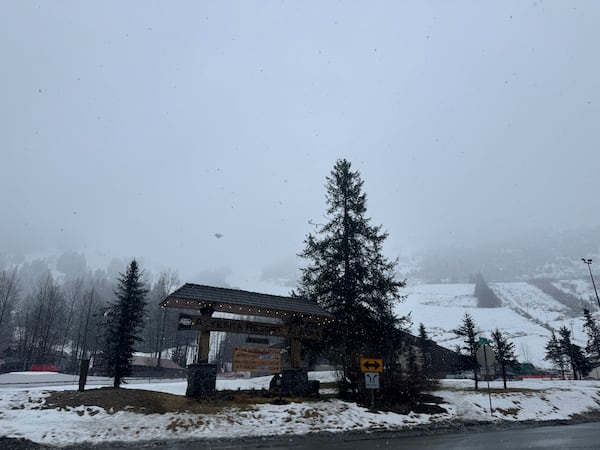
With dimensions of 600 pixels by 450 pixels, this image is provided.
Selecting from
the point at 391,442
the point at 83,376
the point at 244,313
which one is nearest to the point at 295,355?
the point at 244,313

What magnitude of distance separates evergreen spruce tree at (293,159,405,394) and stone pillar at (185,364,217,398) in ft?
27.9

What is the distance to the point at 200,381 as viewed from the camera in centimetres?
1912

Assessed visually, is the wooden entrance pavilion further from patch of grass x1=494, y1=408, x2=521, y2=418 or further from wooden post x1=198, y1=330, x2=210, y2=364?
patch of grass x1=494, y1=408, x2=521, y2=418

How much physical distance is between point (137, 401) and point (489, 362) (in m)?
16.4

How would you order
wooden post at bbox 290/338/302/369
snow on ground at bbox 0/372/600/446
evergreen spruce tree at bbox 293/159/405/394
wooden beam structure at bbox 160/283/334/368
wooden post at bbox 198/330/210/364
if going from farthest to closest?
evergreen spruce tree at bbox 293/159/405/394
wooden post at bbox 290/338/302/369
wooden beam structure at bbox 160/283/334/368
wooden post at bbox 198/330/210/364
snow on ground at bbox 0/372/600/446

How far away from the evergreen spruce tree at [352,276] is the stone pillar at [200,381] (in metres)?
8.51

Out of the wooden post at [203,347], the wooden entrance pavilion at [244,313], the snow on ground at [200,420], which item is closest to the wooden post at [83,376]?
the snow on ground at [200,420]

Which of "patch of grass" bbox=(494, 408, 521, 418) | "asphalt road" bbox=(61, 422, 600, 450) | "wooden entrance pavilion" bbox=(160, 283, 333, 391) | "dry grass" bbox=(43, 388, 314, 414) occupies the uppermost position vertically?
"wooden entrance pavilion" bbox=(160, 283, 333, 391)

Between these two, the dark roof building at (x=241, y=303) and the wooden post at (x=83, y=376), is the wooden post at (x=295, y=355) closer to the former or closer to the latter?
the dark roof building at (x=241, y=303)

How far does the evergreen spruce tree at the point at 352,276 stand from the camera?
27922 millimetres

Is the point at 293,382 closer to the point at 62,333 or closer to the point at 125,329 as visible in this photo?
the point at 125,329

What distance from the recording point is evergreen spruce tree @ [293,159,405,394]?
2792cm

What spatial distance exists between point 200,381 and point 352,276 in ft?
44.6

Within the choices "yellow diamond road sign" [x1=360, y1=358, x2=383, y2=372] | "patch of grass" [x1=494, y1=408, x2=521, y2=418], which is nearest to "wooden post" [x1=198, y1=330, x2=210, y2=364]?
"yellow diamond road sign" [x1=360, y1=358, x2=383, y2=372]
